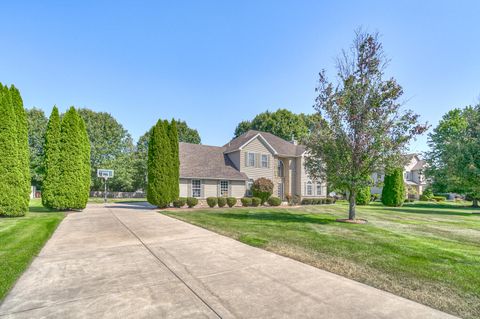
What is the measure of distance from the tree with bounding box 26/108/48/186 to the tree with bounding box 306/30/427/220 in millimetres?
40113

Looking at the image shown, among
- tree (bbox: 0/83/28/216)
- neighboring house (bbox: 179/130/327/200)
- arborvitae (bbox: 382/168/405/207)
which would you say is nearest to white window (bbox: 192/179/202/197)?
neighboring house (bbox: 179/130/327/200)

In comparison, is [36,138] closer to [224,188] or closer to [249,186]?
[224,188]

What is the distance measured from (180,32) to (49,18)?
5.92m

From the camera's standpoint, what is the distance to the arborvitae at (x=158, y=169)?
768 inches

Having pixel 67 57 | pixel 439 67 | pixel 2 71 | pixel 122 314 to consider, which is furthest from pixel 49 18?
pixel 439 67

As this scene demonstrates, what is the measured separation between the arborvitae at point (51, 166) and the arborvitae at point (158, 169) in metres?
5.77

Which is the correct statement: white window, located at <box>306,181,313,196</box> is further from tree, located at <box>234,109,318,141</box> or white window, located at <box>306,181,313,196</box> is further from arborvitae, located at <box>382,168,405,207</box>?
tree, located at <box>234,109,318,141</box>

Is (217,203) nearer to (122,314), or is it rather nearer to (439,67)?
(439,67)

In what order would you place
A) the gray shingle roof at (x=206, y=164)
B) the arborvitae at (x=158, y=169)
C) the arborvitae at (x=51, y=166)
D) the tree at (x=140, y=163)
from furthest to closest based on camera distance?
the tree at (x=140, y=163)
the gray shingle roof at (x=206, y=164)
the arborvitae at (x=158, y=169)
the arborvitae at (x=51, y=166)

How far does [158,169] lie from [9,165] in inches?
332

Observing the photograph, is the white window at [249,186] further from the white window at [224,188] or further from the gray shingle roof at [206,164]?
the white window at [224,188]

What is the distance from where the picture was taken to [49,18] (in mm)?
11602

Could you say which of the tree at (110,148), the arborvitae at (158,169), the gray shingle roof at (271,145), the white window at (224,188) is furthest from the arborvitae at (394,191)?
the tree at (110,148)

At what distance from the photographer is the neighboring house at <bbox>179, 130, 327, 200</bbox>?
78.5 ft
